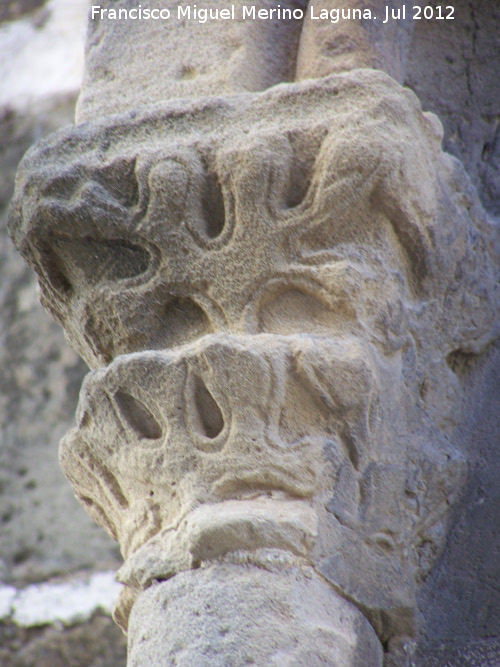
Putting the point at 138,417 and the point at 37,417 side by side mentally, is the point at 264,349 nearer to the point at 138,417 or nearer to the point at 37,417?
the point at 138,417

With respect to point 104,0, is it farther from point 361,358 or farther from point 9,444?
point 9,444

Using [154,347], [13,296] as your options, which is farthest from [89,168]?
[13,296]

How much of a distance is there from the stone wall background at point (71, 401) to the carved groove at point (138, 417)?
1.34 ft

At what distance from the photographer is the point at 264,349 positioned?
3.34 feet

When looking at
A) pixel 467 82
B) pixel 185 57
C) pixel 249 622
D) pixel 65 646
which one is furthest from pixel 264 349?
pixel 65 646

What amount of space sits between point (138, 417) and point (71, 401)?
1.79m

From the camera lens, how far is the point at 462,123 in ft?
4.87

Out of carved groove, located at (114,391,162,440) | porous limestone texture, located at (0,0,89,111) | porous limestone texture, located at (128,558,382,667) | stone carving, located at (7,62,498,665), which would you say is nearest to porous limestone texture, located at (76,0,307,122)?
stone carving, located at (7,62,498,665)

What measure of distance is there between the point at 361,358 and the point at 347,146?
10.4 inches

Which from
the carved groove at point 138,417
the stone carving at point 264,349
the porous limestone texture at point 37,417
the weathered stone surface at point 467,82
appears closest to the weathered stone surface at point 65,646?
the porous limestone texture at point 37,417

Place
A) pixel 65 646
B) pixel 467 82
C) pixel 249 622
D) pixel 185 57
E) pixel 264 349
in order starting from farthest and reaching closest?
pixel 65 646
pixel 467 82
pixel 185 57
pixel 264 349
pixel 249 622

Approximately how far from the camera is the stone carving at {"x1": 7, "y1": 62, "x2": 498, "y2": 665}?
38.2 inches

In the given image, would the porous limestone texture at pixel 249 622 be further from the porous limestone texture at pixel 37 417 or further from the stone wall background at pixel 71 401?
the porous limestone texture at pixel 37 417

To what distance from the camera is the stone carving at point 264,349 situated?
0.97 m
